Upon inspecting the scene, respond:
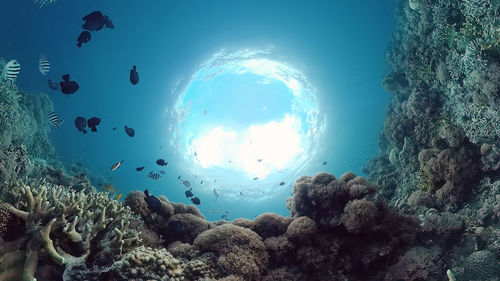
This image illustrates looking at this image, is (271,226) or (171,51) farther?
(171,51)

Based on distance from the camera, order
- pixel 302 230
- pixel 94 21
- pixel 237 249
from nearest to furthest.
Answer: pixel 237 249 → pixel 302 230 → pixel 94 21

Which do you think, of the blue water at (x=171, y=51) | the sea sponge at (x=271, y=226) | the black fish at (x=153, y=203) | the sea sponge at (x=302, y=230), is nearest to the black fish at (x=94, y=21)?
the black fish at (x=153, y=203)

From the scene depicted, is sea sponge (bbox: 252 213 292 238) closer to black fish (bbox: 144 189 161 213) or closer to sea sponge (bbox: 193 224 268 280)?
sea sponge (bbox: 193 224 268 280)

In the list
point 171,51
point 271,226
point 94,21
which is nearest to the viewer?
point 94,21

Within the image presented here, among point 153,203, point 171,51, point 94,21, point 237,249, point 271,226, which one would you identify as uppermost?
point 171,51

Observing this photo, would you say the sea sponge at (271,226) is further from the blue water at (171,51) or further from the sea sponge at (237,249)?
the blue water at (171,51)

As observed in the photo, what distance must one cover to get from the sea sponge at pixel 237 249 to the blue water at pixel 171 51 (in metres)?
15.9

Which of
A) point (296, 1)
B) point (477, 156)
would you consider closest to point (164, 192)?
point (296, 1)

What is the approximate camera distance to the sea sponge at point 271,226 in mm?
6945

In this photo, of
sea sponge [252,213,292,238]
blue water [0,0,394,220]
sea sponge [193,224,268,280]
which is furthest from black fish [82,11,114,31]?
blue water [0,0,394,220]

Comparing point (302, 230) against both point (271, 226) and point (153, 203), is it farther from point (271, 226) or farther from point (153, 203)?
point (153, 203)

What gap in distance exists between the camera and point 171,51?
20.4 meters


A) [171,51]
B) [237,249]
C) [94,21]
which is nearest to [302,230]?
[237,249]

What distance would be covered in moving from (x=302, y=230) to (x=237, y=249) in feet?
5.17
